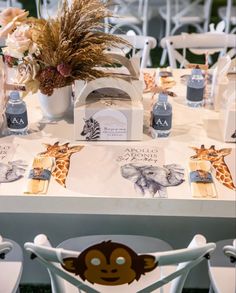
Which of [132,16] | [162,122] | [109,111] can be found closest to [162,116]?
[162,122]

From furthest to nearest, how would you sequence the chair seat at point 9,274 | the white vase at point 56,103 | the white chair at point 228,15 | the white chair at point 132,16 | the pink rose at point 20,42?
1. the white chair at point 228,15
2. the white chair at point 132,16
3. the white vase at point 56,103
4. the pink rose at point 20,42
5. the chair seat at point 9,274

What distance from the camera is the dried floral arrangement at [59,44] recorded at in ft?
5.42

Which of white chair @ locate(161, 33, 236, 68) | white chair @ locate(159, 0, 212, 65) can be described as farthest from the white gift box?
white chair @ locate(159, 0, 212, 65)

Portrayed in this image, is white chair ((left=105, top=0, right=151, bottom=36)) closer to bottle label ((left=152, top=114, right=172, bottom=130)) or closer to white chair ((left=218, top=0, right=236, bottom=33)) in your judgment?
white chair ((left=218, top=0, right=236, bottom=33))

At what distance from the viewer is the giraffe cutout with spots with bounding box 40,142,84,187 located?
61.1 inches

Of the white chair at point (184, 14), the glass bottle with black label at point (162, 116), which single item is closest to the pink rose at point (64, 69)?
the glass bottle with black label at point (162, 116)

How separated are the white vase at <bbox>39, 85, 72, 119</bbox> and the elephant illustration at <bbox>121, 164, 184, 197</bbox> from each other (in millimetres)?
356

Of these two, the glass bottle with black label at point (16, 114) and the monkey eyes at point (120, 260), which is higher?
the glass bottle with black label at point (16, 114)

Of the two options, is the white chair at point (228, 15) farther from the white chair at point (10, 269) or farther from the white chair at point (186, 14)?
the white chair at point (10, 269)

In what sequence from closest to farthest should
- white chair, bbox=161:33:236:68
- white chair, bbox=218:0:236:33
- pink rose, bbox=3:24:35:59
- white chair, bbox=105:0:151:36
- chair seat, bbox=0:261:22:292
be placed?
chair seat, bbox=0:261:22:292, pink rose, bbox=3:24:35:59, white chair, bbox=161:33:236:68, white chair, bbox=105:0:151:36, white chair, bbox=218:0:236:33

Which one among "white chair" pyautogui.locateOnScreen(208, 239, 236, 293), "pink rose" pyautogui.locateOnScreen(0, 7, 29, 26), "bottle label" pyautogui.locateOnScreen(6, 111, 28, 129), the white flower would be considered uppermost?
"pink rose" pyautogui.locateOnScreen(0, 7, 29, 26)

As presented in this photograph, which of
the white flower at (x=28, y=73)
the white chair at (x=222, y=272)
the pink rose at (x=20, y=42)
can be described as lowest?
the white chair at (x=222, y=272)

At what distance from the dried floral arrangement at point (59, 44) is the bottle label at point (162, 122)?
0.73 feet

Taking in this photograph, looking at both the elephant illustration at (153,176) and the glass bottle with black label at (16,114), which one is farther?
the glass bottle with black label at (16,114)
